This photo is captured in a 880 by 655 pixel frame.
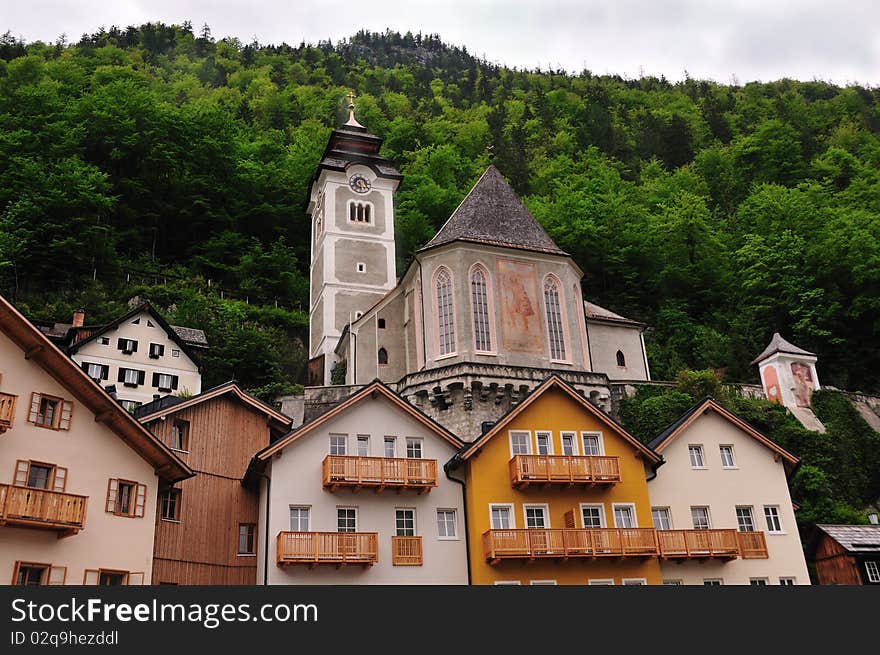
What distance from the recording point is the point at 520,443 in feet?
97.2

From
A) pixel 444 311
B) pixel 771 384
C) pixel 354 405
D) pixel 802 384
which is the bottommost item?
pixel 354 405

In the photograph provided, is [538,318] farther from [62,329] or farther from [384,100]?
[384,100]

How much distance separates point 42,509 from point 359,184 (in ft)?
155

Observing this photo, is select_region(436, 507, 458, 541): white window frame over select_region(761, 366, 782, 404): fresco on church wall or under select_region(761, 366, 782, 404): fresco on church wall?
under

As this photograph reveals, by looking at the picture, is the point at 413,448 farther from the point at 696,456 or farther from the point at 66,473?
the point at 66,473

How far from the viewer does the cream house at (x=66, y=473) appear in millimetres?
22453

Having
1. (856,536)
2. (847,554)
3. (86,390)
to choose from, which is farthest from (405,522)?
(856,536)

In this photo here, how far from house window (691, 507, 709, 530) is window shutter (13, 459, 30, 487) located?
2115cm

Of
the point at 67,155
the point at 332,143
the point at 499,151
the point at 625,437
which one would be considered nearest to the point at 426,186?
the point at 332,143

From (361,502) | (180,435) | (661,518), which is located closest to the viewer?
(361,502)

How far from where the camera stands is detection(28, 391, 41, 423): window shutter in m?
24.1

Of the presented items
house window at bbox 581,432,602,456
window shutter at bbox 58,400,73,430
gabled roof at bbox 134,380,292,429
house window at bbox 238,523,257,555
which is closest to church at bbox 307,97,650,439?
house window at bbox 581,432,602,456

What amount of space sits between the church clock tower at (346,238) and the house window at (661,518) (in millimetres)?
29657

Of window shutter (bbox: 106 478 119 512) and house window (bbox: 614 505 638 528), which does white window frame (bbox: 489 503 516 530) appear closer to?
house window (bbox: 614 505 638 528)
